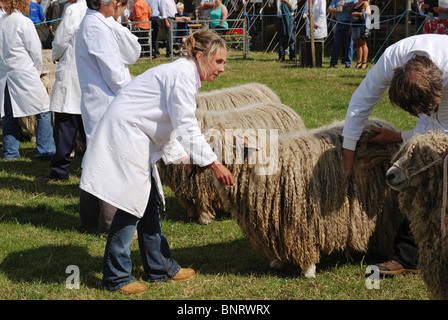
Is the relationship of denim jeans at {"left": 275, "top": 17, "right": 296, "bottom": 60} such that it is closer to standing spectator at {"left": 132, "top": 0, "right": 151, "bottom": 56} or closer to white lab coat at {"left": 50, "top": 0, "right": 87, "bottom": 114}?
standing spectator at {"left": 132, "top": 0, "right": 151, "bottom": 56}

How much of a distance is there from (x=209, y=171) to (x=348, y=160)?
1620 millimetres

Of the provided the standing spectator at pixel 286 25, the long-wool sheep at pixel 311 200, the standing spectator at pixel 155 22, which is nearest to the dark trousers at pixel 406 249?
the long-wool sheep at pixel 311 200

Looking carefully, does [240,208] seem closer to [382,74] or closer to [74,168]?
[382,74]

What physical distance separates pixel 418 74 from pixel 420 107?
20 cm

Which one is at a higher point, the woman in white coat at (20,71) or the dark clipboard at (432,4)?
the dark clipboard at (432,4)

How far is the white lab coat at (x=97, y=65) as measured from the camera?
4.66m

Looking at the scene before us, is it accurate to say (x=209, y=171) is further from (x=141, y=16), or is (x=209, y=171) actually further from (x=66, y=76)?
(x=141, y=16)

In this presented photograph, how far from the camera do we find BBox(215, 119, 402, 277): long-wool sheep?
405cm

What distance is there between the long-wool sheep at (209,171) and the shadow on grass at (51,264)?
1.13 metres

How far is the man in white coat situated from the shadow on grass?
6.92ft

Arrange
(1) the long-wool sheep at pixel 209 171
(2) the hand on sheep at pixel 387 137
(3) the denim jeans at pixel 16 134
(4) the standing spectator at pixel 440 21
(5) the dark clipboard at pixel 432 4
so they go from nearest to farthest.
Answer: (2) the hand on sheep at pixel 387 137 → (1) the long-wool sheep at pixel 209 171 → (3) the denim jeans at pixel 16 134 → (4) the standing spectator at pixel 440 21 → (5) the dark clipboard at pixel 432 4

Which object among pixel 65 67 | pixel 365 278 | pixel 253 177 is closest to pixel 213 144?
pixel 253 177

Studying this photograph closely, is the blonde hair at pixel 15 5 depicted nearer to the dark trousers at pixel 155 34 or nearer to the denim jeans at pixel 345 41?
the denim jeans at pixel 345 41

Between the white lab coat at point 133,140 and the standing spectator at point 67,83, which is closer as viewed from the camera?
the white lab coat at point 133,140
